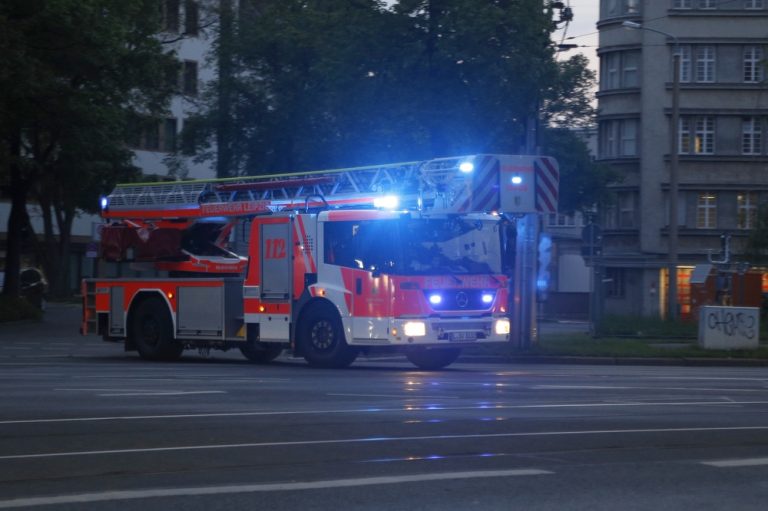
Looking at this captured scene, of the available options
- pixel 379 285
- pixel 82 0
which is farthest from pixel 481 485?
pixel 82 0

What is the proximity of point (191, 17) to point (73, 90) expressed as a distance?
1432cm

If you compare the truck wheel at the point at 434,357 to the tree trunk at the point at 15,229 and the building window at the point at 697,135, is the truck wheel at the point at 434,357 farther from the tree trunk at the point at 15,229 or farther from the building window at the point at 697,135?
the building window at the point at 697,135

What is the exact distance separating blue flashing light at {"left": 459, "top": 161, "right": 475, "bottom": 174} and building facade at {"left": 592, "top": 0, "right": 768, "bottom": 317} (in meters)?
37.5

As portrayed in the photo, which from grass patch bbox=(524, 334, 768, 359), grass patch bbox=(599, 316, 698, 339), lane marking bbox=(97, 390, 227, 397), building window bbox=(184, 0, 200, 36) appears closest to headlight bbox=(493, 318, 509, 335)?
grass patch bbox=(524, 334, 768, 359)

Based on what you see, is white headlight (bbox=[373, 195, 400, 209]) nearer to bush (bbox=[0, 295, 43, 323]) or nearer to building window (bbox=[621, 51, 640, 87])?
bush (bbox=[0, 295, 43, 323])

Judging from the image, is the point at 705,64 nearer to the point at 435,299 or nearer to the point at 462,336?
the point at 462,336

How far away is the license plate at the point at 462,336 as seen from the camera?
20.4 m

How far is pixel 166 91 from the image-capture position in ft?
146

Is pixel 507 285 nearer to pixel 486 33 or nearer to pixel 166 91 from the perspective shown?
pixel 486 33

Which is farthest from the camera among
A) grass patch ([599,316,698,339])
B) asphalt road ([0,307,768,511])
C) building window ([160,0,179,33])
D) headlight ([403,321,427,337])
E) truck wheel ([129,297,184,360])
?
building window ([160,0,179,33])

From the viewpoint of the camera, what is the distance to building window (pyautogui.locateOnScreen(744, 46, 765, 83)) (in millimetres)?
57906

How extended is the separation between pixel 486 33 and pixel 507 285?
13.7 m

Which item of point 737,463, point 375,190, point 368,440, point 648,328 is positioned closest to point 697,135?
point 648,328

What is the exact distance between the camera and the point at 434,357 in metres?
22.0
